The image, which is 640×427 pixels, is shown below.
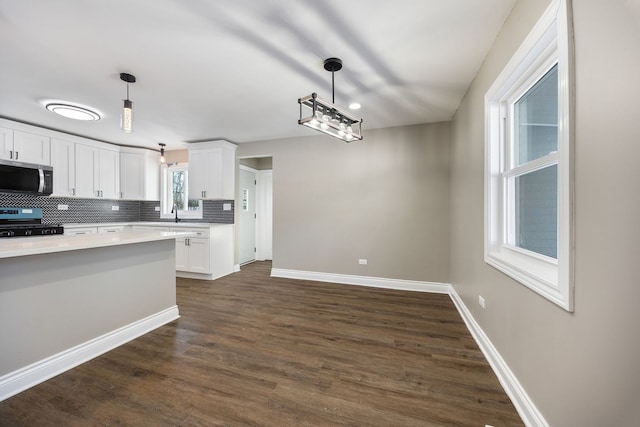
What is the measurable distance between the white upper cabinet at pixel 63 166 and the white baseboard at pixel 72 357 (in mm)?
3177

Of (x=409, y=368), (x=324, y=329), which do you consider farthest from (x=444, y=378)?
(x=324, y=329)

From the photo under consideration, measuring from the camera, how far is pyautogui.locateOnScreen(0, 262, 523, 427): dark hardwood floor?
1.56 metres

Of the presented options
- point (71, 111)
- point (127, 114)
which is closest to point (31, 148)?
point (71, 111)

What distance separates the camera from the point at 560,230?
120 cm

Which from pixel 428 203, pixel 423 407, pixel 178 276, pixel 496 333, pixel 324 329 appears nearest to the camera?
pixel 423 407

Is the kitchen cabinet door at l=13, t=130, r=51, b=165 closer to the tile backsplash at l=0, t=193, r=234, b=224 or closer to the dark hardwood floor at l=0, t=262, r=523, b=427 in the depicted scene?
the tile backsplash at l=0, t=193, r=234, b=224

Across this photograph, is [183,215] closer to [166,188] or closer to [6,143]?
[166,188]

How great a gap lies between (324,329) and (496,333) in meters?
1.51

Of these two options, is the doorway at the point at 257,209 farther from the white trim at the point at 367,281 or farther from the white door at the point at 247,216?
the white trim at the point at 367,281

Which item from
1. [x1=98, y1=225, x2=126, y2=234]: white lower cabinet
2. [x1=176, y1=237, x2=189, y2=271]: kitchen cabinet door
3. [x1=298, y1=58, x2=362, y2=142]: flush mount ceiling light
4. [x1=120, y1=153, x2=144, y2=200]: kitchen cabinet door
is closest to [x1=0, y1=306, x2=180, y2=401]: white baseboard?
[x1=176, y1=237, x2=189, y2=271]: kitchen cabinet door

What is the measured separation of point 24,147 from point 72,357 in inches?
140

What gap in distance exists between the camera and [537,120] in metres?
1.81

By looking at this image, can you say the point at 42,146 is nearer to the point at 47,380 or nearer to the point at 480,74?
the point at 47,380

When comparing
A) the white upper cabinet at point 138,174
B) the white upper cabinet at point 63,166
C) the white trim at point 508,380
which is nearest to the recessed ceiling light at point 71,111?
the white upper cabinet at point 63,166
